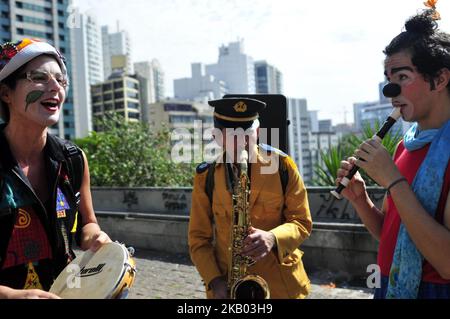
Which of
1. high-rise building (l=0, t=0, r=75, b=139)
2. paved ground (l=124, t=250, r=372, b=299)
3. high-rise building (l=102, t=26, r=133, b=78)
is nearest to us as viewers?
paved ground (l=124, t=250, r=372, b=299)

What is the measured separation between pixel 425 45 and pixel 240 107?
1104mm

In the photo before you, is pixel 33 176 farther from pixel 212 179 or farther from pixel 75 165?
pixel 212 179

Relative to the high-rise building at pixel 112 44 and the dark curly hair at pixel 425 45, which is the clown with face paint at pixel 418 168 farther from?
the high-rise building at pixel 112 44

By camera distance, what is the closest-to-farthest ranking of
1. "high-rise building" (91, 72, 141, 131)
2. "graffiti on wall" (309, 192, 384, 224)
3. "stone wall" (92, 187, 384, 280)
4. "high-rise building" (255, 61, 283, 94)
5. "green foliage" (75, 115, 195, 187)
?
"stone wall" (92, 187, 384, 280)
"graffiti on wall" (309, 192, 384, 224)
"green foliage" (75, 115, 195, 187)
"high-rise building" (91, 72, 141, 131)
"high-rise building" (255, 61, 283, 94)

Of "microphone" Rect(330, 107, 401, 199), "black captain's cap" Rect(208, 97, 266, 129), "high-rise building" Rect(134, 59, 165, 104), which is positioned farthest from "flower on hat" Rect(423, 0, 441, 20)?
"high-rise building" Rect(134, 59, 165, 104)

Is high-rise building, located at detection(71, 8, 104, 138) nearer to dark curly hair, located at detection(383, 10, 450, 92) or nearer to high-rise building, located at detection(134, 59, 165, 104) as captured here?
high-rise building, located at detection(134, 59, 165, 104)

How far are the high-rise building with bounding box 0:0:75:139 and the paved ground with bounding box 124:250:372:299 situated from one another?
254 ft

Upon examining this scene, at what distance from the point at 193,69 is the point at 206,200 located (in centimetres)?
13467

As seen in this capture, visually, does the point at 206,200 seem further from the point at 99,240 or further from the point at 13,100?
the point at 13,100

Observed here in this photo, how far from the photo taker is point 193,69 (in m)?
134

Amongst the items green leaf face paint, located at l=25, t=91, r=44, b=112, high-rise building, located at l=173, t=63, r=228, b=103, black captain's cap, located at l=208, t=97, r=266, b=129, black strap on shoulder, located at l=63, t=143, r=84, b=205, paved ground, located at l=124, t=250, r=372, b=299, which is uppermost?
high-rise building, located at l=173, t=63, r=228, b=103

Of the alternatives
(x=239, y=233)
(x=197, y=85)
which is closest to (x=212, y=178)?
(x=239, y=233)

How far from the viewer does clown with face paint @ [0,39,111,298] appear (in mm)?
2145
